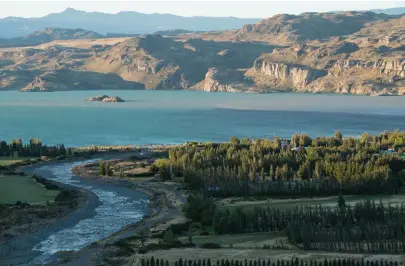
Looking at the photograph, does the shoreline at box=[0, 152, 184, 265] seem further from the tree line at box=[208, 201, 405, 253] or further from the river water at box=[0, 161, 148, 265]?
the tree line at box=[208, 201, 405, 253]

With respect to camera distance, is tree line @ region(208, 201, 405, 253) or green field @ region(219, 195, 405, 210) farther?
green field @ region(219, 195, 405, 210)

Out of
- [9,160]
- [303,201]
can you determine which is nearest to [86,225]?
[303,201]

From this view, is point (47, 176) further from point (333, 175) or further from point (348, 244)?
point (348, 244)

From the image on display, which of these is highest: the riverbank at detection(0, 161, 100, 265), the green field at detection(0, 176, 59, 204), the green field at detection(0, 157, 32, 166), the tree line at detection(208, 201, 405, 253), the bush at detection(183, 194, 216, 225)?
the tree line at detection(208, 201, 405, 253)

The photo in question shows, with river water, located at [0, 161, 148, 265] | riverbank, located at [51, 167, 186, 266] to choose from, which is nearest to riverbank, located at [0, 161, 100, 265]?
river water, located at [0, 161, 148, 265]

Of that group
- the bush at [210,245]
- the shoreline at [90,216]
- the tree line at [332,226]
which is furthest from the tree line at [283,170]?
the bush at [210,245]

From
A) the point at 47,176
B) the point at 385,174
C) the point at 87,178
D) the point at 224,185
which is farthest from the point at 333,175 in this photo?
the point at 47,176

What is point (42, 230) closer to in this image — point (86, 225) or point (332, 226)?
point (86, 225)
